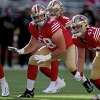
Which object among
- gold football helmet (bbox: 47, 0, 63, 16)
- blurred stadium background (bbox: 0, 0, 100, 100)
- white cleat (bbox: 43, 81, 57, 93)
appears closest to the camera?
white cleat (bbox: 43, 81, 57, 93)

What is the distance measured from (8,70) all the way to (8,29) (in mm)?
1175

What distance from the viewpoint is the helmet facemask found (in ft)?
35.6

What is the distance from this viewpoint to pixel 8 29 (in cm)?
1856

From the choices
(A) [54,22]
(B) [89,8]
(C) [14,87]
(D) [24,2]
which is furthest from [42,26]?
(D) [24,2]

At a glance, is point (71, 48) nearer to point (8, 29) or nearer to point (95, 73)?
point (95, 73)

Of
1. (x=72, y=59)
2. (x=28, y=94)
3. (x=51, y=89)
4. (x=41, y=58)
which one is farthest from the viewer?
(x=51, y=89)

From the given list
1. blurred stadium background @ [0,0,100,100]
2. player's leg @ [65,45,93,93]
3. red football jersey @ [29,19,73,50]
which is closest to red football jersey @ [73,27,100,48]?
red football jersey @ [29,19,73,50]

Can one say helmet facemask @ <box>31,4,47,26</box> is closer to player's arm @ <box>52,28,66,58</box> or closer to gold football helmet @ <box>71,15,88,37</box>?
player's arm @ <box>52,28,66,58</box>

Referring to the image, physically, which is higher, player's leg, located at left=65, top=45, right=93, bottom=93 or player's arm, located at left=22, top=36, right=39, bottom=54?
player's arm, located at left=22, top=36, right=39, bottom=54

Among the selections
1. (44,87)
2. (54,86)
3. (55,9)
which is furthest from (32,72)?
(44,87)

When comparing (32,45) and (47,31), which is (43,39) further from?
(32,45)

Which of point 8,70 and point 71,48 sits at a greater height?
point 71,48

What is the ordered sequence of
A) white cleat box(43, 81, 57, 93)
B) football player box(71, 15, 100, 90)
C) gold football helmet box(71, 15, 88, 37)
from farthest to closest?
white cleat box(43, 81, 57, 93)
gold football helmet box(71, 15, 88, 37)
football player box(71, 15, 100, 90)

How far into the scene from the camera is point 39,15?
1086 cm
